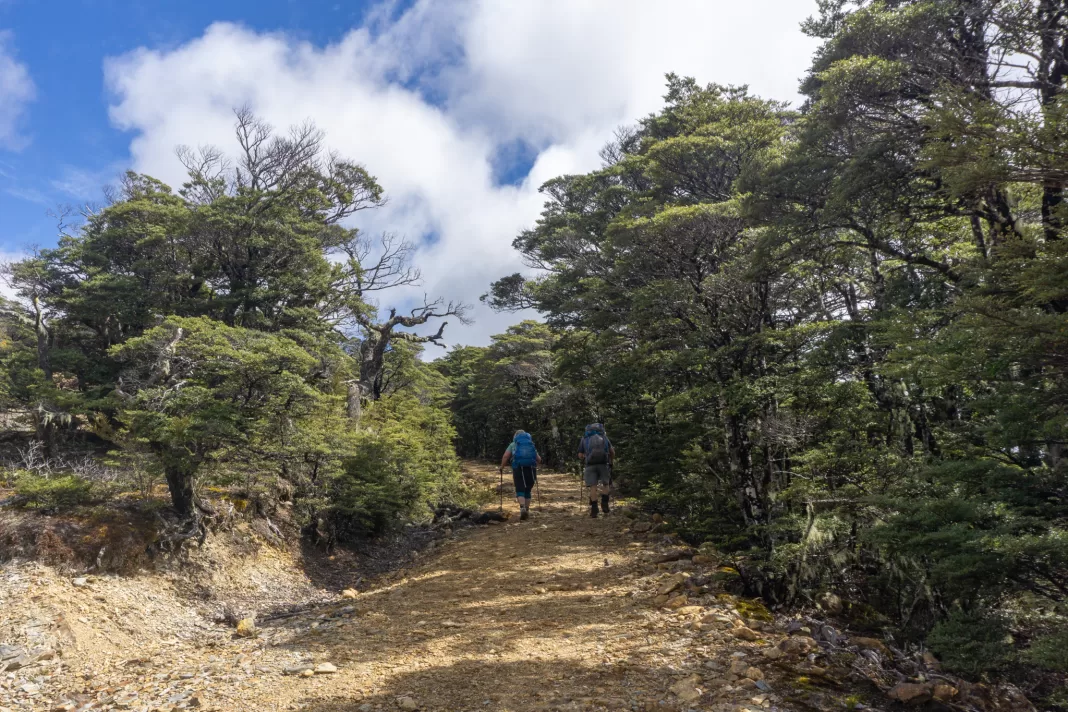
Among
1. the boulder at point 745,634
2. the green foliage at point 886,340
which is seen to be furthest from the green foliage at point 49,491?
the boulder at point 745,634

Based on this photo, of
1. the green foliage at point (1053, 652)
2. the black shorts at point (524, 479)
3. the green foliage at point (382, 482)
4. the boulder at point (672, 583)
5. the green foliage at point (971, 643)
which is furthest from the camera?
the black shorts at point (524, 479)

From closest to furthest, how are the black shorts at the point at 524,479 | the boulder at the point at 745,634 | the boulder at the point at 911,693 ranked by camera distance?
Answer: the boulder at the point at 911,693 < the boulder at the point at 745,634 < the black shorts at the point at 524,479

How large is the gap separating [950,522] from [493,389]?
69.8 ft

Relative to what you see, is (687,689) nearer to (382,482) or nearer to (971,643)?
(971,643)

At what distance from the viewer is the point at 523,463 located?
11.0m

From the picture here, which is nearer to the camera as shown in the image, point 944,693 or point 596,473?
point 944,693

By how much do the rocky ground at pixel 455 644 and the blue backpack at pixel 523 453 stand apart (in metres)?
2.41

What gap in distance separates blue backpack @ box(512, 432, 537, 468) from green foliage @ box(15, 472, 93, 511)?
7.00m

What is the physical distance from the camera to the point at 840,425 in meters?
7.48

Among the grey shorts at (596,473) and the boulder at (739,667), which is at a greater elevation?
the grey shorts at (596,473)

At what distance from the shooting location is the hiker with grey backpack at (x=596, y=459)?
10359 mm

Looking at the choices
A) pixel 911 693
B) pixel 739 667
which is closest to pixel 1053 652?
pixel 911 693

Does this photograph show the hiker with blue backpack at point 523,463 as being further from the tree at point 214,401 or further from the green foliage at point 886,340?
the tree at point 214,401

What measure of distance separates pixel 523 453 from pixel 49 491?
24.6 feet
